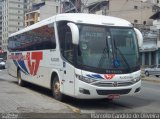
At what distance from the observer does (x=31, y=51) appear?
1944 cm

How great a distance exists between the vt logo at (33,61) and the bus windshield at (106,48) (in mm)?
4496

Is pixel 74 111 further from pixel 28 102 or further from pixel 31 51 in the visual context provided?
pixel 31 51

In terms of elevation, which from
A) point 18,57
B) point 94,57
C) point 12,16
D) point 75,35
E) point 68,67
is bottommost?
point 18,57

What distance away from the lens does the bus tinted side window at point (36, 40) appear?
632 inches

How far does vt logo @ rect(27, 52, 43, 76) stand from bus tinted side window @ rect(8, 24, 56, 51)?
0.91 ft

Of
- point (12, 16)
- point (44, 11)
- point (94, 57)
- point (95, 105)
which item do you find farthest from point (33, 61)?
point (12, 16)

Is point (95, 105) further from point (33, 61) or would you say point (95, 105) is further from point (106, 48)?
point (33, 61)

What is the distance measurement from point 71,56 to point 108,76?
1461 millimetres

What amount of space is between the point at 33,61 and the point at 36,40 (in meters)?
1.02

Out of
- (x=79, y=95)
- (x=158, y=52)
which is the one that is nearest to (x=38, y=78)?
(x=79, y=95)

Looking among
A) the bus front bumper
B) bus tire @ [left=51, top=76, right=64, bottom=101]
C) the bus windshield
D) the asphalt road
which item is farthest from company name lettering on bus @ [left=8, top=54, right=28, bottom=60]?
the bus front bumper

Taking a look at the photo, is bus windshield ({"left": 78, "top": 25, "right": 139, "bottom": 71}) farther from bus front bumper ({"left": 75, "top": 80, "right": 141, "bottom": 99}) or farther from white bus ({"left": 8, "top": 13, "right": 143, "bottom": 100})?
bus front bumper ({"left": 75, "top": 80, "right": 141, "bottom": 99})

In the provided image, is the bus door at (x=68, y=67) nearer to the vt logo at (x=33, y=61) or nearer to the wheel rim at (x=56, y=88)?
the wheel rim at (x=56, y=88)

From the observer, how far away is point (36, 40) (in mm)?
18594
